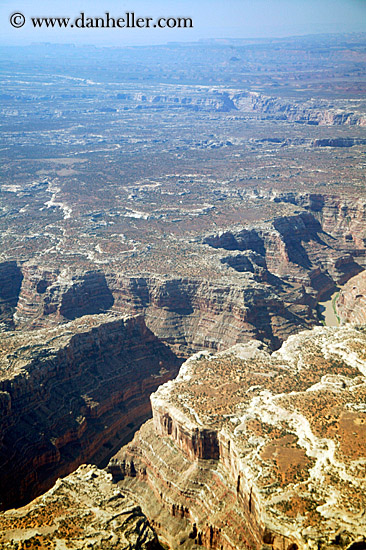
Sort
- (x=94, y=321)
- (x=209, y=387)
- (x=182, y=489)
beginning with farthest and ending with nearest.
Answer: (x=94, y=321) < (x=209, y=387) < (x=182, y=489)

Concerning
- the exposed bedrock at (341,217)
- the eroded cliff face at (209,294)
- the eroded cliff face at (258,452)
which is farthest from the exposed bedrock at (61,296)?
the exposed bedrock at (341,217)

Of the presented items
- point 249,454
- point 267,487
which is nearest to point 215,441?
point 249,454

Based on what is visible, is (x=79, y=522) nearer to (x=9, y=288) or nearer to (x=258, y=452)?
(x=258, y=452)

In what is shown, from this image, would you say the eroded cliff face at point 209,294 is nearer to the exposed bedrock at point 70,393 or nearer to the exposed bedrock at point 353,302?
the exposed bedrock at point 353,302

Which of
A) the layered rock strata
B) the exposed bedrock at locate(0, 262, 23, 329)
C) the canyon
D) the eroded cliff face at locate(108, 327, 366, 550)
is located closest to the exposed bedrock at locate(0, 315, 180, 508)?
the canyon

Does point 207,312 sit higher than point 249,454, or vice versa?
point 249,454

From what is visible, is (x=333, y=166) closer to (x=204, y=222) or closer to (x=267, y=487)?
(x=204, y=222)

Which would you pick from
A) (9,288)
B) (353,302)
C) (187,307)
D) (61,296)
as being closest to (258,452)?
(187,307)
